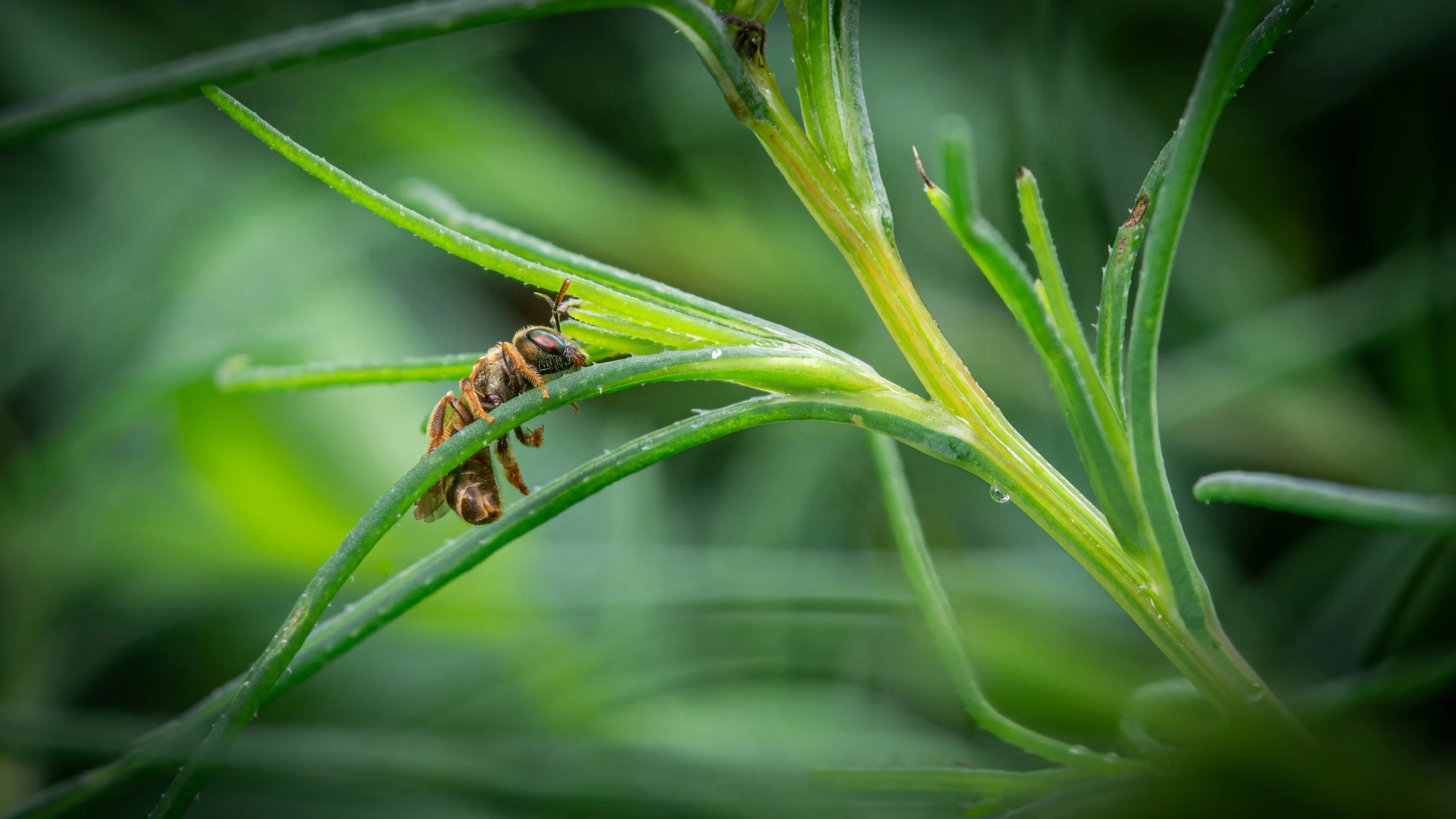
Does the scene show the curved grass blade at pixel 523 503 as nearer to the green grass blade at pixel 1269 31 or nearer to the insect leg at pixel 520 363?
the insect leg at pixel 520 363

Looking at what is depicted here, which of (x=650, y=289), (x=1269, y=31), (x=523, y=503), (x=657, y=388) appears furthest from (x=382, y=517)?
(x=657, y=388)

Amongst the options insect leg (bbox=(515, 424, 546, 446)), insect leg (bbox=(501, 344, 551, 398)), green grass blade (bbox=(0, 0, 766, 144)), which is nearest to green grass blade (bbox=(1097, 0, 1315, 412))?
green grass blade (bbox=(0, 0, 766, 144))

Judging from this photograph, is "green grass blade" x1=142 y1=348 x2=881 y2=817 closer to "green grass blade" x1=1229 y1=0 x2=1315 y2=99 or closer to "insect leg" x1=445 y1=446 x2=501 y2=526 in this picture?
"insect leg" x1=445 y1=446 x2=501 y2=526

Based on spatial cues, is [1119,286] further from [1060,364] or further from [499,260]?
[499,260]

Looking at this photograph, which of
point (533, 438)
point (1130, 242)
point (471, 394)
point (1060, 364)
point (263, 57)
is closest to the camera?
point (263, 57)

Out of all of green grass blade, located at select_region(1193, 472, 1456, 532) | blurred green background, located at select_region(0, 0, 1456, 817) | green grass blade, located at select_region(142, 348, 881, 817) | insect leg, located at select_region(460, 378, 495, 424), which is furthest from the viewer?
blurred green background, located at select_region(0, 0, 1456, 817)

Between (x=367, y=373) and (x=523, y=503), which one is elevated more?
(x=367, y=373)
